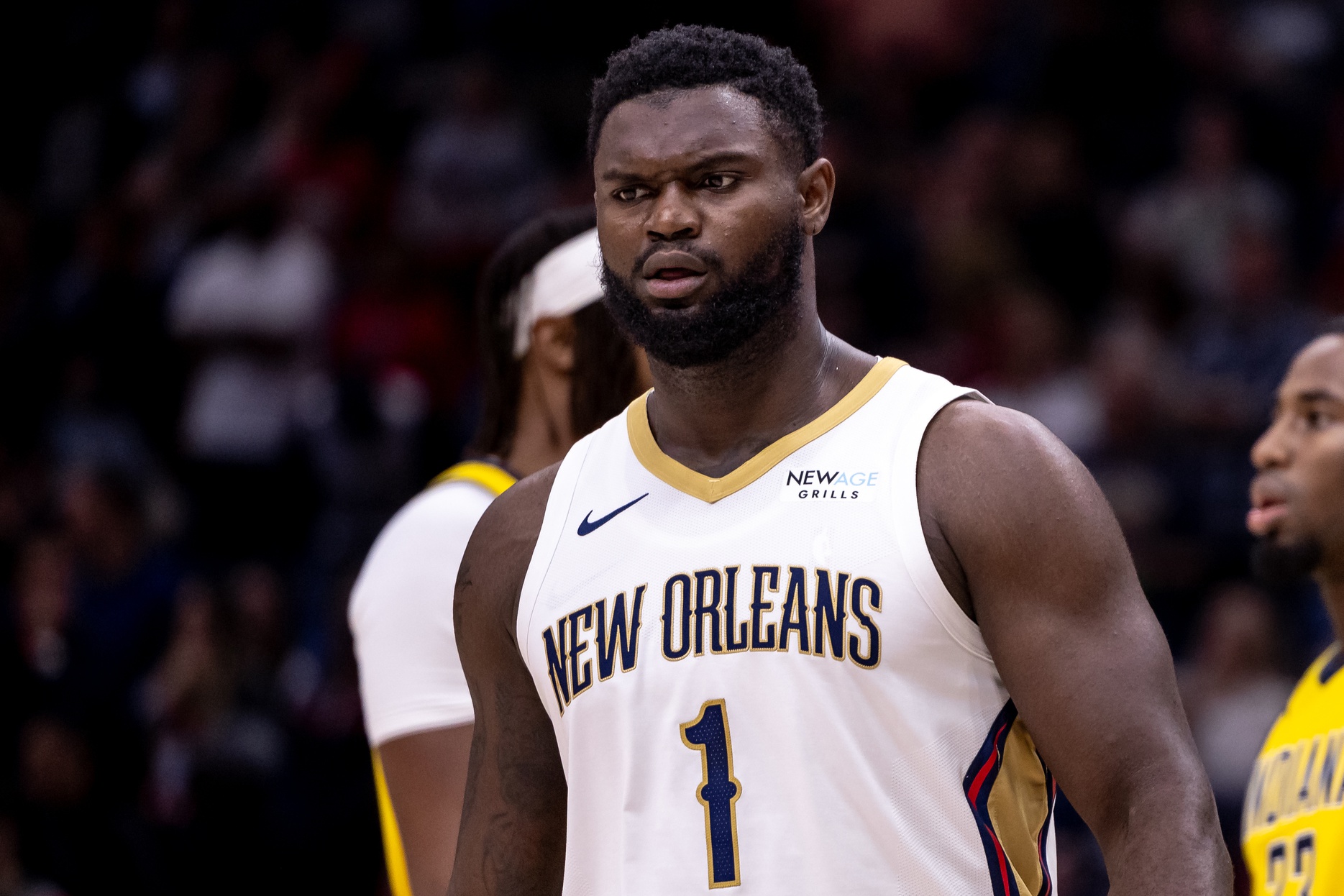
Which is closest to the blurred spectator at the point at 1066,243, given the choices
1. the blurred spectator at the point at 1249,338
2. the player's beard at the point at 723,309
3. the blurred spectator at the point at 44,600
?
the blurred spectator at the point at 1249,338

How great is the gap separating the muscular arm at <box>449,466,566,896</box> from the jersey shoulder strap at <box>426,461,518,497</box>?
2.43 feet

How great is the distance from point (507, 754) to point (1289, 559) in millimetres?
2148

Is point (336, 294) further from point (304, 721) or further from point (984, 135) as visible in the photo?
point (984, 135)

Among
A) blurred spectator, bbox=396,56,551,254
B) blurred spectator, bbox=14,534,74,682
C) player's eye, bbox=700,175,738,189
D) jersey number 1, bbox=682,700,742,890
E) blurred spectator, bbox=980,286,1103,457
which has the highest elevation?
blurred spectator, bbox=396,56,551,254

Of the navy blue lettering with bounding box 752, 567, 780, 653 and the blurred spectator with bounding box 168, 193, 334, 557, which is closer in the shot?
the navy blue lettering with bounding box 752, 567, 780, 653

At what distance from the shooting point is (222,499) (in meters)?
9.39

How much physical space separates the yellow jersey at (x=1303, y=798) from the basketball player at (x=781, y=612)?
1.45 meters

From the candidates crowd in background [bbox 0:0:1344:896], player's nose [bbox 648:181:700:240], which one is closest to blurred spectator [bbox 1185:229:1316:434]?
crowd in background [bbox 0:0:1344:896]

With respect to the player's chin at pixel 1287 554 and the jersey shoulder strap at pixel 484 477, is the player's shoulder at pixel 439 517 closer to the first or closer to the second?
the jersey shoulder strap at pixel 484 477

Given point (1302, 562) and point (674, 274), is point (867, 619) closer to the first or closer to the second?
point (674, 274)

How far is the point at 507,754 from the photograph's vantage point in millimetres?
3012

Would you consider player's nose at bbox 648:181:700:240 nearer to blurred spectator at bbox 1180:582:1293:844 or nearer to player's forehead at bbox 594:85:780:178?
player's forehead at bbox 594:85:780:178

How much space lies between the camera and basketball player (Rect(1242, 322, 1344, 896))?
400 cm

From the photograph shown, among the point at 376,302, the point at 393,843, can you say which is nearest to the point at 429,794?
the point at 393,843
